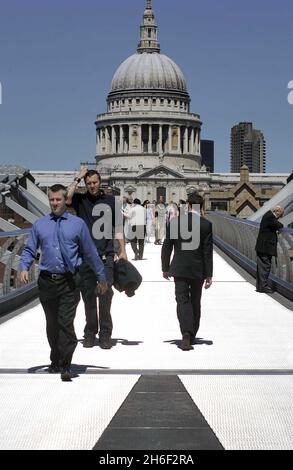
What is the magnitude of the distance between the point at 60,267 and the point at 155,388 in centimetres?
116

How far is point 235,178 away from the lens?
162 metres

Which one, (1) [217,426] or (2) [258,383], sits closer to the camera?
(1) [217,426]

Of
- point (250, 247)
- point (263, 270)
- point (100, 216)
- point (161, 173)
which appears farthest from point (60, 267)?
point (161, 173)

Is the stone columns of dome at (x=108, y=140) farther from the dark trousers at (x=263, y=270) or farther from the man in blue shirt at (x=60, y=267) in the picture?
the man in blue shirt at (x=60, y=267)

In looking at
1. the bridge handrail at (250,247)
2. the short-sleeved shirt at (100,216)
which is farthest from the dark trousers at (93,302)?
the bridge handrail at (250,247)

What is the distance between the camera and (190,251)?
31.3 feet

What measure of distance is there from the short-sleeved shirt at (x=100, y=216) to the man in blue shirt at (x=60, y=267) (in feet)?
5.07

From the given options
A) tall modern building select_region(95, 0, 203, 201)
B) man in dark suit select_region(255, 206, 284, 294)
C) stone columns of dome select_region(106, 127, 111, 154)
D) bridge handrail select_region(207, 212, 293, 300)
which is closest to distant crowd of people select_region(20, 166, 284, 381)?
bridge handrail select_region(207, 212, 293, 300)

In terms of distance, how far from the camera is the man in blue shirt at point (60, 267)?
7.61m

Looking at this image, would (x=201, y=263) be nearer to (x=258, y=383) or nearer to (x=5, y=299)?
(x=258, y=383)

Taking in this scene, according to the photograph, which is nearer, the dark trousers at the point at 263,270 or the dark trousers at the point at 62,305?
the dark trousers at the point at 62,305

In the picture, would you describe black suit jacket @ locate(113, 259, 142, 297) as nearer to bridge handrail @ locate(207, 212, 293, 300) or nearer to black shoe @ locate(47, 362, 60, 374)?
black shoe @ locate(47, 362, 60, 374)
